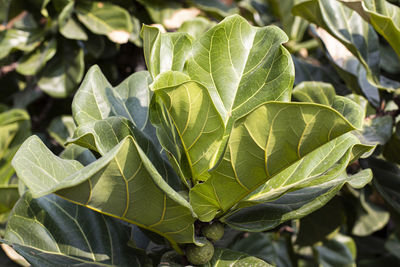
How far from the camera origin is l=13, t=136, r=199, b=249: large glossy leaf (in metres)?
0.50

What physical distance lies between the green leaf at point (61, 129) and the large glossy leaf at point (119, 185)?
1.91 feet

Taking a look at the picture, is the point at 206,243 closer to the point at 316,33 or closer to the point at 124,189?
the point at 124,189

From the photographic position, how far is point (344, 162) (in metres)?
0.62

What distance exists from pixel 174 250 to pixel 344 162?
311 millimetres

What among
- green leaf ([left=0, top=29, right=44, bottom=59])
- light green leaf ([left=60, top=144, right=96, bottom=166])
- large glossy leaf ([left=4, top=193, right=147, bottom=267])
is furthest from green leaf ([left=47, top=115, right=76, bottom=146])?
large glossy leaf ([left=4, top=193, right=147, bottom=267])

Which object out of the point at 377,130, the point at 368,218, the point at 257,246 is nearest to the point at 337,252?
the point at 368,218

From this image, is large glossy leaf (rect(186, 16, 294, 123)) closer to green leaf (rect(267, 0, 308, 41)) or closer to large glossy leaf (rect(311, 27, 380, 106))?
large glossy leaf (rect(311, 27, 380, 106))

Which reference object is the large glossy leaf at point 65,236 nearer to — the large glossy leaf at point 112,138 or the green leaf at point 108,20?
the large glossy leaf at point 112,138

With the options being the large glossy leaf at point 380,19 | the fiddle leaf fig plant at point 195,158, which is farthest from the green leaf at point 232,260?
the large glossy leaf at point 380,19

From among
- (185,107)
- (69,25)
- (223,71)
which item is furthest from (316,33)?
(69,25)

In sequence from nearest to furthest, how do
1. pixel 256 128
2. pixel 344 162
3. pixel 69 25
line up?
pixel 256 128 < pixel 344 162 < pixel 69 25

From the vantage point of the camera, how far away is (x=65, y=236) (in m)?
0.69

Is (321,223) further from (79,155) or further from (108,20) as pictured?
(108,20)

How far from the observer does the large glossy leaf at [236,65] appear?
2.20ft
